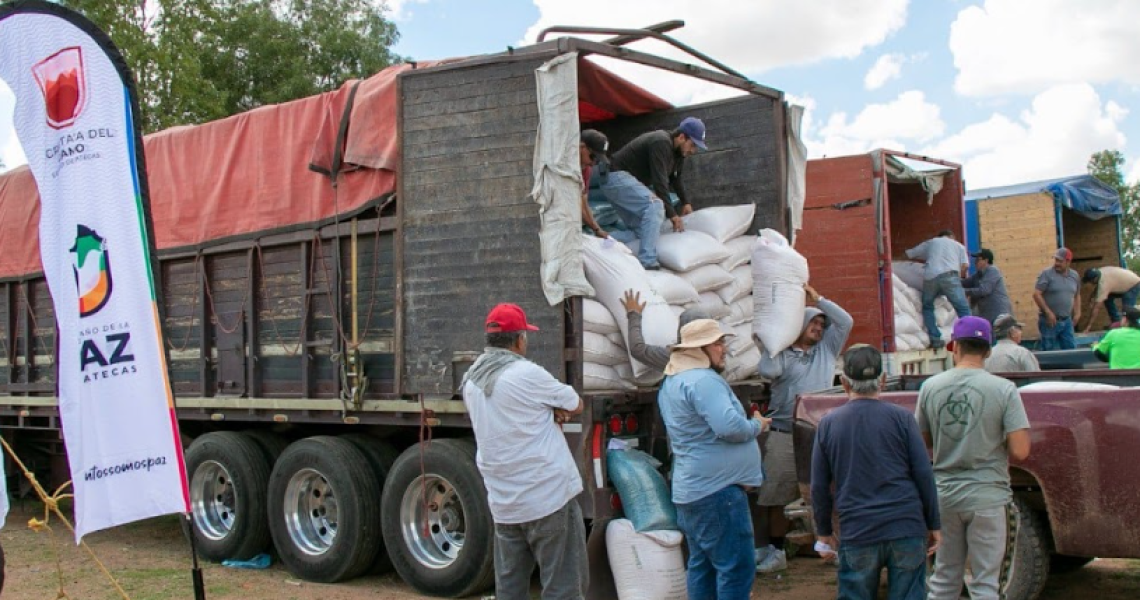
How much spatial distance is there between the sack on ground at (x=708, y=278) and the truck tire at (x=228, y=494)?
3.01 meters

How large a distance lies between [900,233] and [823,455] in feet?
24.7

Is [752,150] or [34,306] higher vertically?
[752,150]

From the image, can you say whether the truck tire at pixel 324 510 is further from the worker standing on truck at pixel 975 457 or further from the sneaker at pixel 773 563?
the worker standing on truck at pixel 975 457

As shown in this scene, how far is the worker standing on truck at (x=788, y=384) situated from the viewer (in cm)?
601

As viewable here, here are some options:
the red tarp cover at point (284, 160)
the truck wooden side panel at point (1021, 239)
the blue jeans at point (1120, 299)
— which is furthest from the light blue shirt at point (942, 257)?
the red tarp cover at point (284, 160)

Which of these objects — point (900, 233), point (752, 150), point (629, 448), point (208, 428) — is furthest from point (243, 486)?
point (900, 233)

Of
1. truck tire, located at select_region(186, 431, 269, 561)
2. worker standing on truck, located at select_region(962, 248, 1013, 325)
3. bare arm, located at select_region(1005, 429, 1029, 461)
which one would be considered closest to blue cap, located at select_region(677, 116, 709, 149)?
bare arm, located at select_region(1005, 429, 1029, 461)

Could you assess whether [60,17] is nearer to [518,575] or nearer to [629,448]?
[518,575]

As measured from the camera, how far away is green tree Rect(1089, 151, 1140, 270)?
27.6m

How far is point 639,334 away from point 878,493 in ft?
6.52

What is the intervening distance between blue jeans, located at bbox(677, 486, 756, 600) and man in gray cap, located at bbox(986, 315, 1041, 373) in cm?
292

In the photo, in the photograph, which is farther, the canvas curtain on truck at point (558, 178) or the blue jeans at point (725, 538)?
the canvas curtain on truck at point (558, 178)

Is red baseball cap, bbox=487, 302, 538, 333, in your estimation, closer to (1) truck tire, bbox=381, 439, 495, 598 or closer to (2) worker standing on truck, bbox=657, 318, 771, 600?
(2) worker standing on truck, bbox=657, 318, 771, 600

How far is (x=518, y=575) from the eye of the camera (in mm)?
4535
